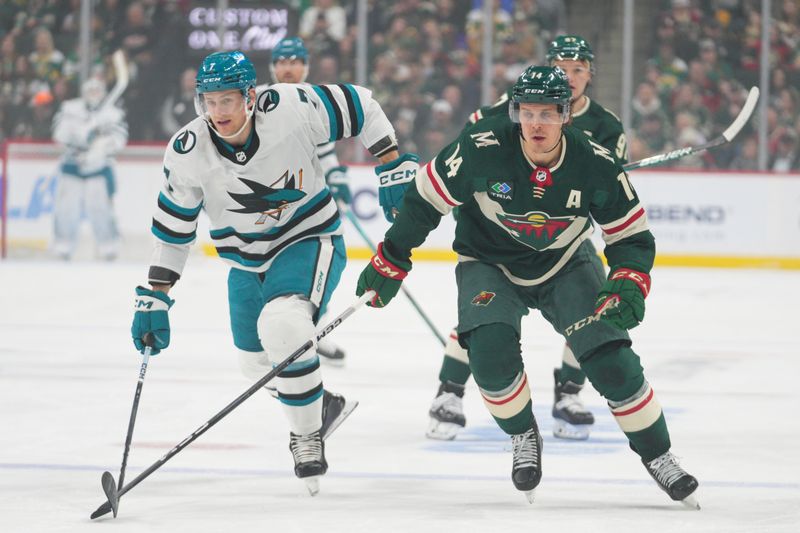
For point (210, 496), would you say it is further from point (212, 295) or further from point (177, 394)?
point (212, 295)

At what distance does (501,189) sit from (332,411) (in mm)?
1055

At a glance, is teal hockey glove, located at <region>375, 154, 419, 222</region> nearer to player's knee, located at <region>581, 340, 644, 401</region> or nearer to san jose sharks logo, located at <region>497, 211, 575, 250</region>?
san jose sharks logo, located at <region>497, 211, 575, 250</region>

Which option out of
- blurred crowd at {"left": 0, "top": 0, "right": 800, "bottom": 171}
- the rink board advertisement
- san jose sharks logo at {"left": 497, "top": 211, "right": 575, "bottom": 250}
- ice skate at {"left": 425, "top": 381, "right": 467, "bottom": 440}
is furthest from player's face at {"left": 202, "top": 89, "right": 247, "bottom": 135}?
blurred crowd at {"left": 0, "top": 0, "right": 800, "bottom": 171}

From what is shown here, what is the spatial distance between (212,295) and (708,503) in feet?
16.3

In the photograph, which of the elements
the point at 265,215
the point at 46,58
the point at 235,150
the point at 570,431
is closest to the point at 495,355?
the point at 265,215

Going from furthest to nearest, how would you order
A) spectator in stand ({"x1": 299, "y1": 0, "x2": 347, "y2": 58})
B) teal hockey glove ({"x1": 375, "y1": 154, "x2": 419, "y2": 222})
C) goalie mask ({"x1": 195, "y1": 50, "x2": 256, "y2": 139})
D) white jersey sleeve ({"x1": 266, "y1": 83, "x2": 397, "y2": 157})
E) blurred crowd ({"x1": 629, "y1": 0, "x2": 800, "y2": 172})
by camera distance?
spectator in stand ({"x1": 299, "y1": 0, "x2": 347, "y2": 58}) < blurred crowd ({"x1": 629, "y1": 0, "x2": 800, "y2": 172}) < teal hockey glove ({"x1": 375, "y1": 154, "x2": 419, "y2": 222}) < white jersey sleeve ({"x1": 266, "y1": 83, "x2": 397, "y2": 157}) < goalie mask ({"x1": 195, "y1": 50, "x2": 256, "y2": 139})

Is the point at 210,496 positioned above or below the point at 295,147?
below

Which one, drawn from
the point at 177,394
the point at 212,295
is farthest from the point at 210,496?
the point at 212,295

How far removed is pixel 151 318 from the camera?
340 cm

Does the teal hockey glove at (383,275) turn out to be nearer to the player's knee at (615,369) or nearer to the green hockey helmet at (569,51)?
the player's knee at (615,369)

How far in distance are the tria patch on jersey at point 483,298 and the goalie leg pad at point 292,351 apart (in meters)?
0.42

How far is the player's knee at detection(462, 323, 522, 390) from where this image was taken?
126 inches

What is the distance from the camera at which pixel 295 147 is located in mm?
3494

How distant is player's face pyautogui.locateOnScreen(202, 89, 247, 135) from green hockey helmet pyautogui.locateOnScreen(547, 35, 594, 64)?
1.24m
